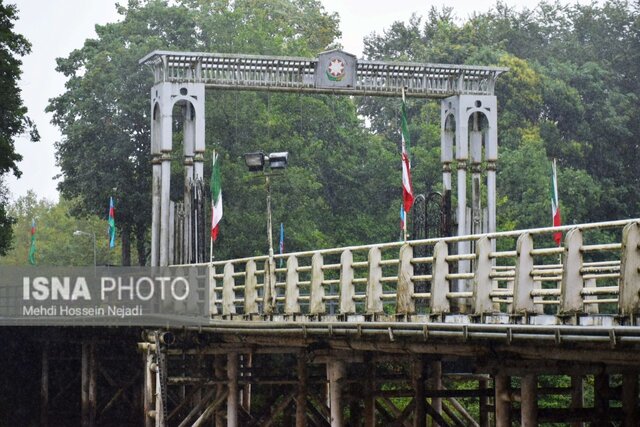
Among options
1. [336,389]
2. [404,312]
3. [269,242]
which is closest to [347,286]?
[336,389]

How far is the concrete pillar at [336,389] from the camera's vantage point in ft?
75.8

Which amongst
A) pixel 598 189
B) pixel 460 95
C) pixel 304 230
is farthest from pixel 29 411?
pixel 598 189

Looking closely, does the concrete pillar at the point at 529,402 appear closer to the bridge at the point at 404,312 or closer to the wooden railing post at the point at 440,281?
the bridge at the point at 404,312

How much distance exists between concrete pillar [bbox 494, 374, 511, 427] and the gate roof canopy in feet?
52.5

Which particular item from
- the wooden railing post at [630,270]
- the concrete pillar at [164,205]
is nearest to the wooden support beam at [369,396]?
the wooden railing post at [630,270]

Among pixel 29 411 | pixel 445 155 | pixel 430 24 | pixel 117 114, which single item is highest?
pixel 430 24

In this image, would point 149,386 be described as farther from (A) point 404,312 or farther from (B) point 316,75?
(A) point 404,312

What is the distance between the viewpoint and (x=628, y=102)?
68688 millimetres

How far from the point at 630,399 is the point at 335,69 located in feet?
52.0

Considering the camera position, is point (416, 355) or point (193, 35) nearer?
point (416, 355)

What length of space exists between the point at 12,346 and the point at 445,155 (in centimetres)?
1757

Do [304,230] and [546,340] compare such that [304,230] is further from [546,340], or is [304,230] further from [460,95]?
[546,340]

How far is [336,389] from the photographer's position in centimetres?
2344

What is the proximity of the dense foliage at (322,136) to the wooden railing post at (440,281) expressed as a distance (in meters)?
38.1
